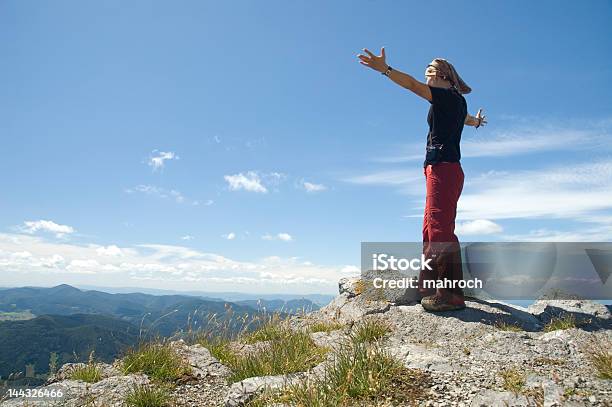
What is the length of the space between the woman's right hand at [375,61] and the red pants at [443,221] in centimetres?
211

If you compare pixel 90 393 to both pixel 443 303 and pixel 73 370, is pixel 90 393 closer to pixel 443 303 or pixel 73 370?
pixel 73 370

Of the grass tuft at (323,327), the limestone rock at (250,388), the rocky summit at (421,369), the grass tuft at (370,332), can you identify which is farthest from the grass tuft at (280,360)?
the grass tuft at (323,327)

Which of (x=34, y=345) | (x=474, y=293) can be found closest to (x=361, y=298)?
(x=474, y=293)

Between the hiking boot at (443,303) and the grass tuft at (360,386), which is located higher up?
the hiking boot at (443,303)

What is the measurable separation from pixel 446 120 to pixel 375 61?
186cm

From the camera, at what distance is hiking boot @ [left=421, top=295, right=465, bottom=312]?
7.10 meters

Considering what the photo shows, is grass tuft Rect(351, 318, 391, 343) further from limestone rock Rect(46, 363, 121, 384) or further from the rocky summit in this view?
limestone rock Rect(46, 363, 121, 384)

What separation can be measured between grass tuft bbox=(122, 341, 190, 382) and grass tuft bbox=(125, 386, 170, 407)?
809 mm

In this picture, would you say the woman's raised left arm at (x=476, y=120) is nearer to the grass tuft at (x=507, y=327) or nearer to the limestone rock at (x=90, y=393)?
the grass tuft at (x=507, y=327)

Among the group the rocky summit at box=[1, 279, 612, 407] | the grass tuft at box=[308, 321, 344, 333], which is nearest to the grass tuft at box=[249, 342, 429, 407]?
the rocky summit at box=[1, 279, 612, 407]

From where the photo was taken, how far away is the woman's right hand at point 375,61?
21.3 ft

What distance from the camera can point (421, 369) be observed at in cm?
434

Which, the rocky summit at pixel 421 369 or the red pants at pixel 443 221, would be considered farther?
the red pants at pixel 443 221

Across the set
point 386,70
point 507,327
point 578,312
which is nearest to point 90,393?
point 507,327
